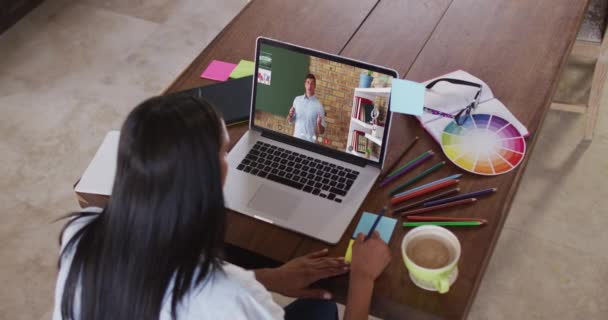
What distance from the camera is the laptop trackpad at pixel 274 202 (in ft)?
4.28

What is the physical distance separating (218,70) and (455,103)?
0.60m

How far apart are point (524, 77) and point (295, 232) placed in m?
0.72

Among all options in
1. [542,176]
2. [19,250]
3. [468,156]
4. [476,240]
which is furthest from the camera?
[542,176]

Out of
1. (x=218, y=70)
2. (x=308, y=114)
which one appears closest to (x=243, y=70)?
(x=218, y=70)

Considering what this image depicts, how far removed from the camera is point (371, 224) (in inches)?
50.0

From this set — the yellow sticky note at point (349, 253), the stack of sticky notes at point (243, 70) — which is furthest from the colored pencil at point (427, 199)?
the stack of sticky notes at point (243, 70)

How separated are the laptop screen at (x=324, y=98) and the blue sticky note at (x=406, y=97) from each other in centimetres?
2

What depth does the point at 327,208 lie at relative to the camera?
51.6 inches

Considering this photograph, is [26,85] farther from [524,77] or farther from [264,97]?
[524,77]

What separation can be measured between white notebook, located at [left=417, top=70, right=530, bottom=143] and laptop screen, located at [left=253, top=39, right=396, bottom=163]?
0.18 metres

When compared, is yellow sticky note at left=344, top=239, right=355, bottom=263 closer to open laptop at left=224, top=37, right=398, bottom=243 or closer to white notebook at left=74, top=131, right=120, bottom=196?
open laptop at left=224, top=37, right=398, bottom=243

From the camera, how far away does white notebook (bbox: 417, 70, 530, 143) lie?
1.45m

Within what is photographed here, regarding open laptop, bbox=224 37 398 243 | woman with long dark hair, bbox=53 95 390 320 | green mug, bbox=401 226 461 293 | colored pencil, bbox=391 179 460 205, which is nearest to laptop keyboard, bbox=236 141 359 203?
open laptop, bbox=224 37 398 243

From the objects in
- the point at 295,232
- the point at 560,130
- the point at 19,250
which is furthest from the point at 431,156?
the point at 19,250
